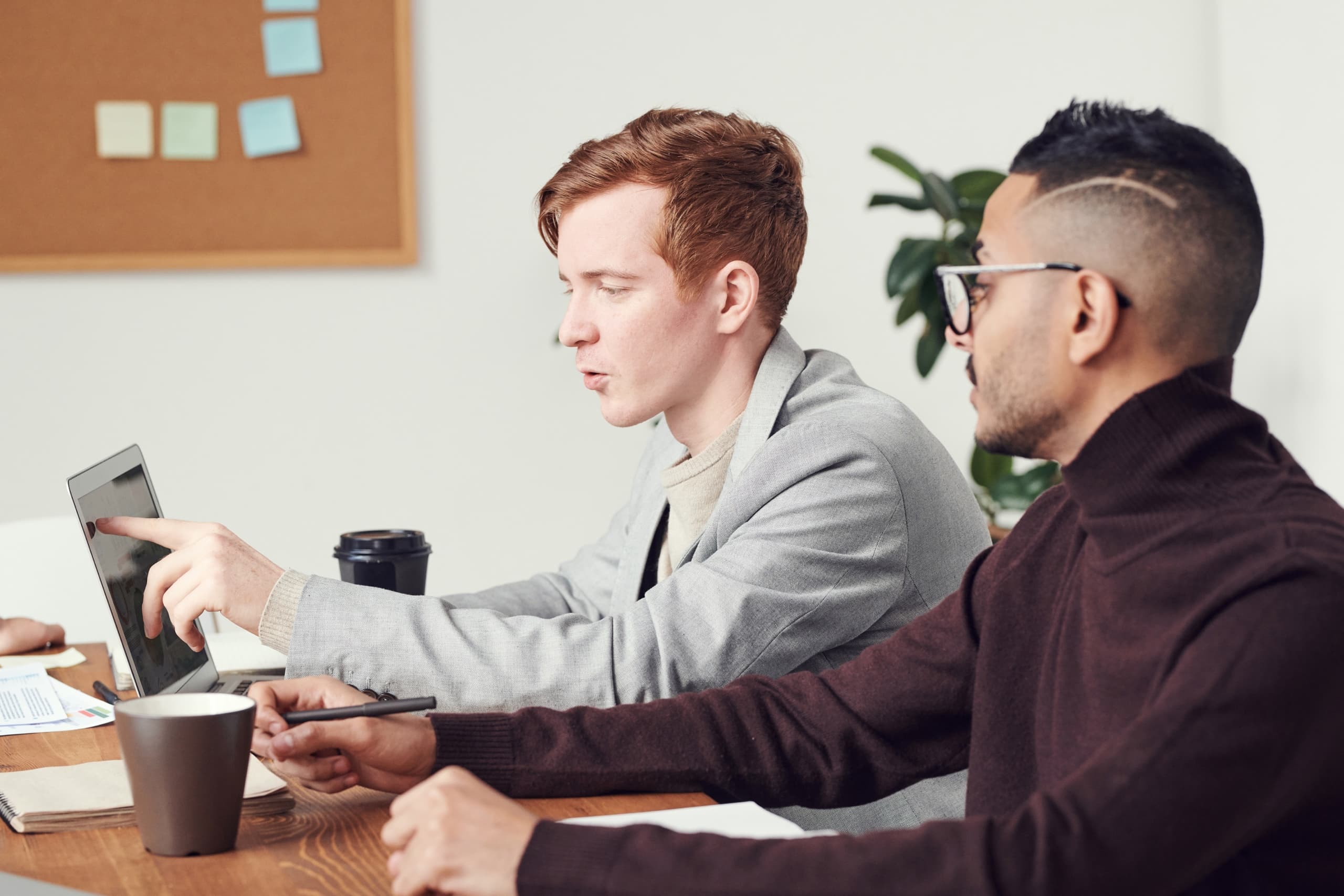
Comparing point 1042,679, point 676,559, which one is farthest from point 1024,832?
point 676,559

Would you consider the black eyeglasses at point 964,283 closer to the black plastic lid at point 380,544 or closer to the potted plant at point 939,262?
the black plastic lid at point 380,544

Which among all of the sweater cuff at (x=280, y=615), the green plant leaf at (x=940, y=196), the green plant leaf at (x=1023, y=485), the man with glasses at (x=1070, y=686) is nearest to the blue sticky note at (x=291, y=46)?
the green plant leaf at (x=940, y=196)

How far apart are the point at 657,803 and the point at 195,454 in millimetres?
2114

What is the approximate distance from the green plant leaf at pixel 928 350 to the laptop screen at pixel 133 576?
166cm

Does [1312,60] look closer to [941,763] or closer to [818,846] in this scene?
[941,763]

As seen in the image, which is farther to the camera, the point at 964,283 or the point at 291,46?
the point at 291,46

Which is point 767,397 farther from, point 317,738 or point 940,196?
point 940,196

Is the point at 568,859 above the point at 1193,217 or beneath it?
beneath

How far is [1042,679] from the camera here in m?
0.90

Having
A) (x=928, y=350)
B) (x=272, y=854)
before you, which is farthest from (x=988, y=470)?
(x=272, y=854)

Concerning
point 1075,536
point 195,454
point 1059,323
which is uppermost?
point 1059,323

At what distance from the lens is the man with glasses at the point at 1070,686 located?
669mm

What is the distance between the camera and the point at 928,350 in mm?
2660

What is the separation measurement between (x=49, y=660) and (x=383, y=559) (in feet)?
1.48
